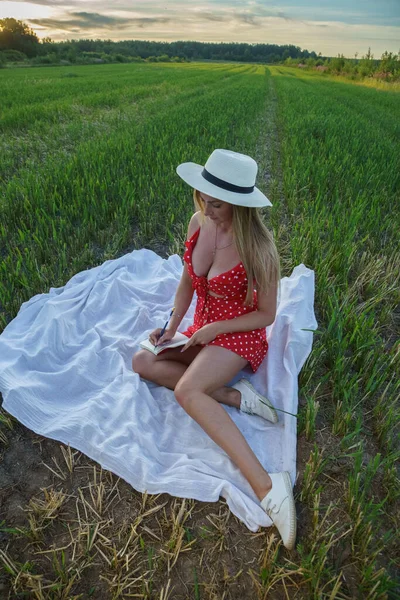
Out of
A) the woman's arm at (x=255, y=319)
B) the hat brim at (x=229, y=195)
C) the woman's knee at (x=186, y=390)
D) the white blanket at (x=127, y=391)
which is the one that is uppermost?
the hat brim at (x=229, y=195)

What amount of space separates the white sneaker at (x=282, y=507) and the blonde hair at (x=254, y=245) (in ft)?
2.61

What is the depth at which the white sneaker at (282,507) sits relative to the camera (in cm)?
134

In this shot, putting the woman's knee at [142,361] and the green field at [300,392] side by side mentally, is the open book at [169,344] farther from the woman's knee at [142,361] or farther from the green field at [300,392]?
the green field at [300,392]

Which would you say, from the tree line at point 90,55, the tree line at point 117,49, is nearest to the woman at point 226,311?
the tree line at point 90,55

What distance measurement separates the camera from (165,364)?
2029 mm

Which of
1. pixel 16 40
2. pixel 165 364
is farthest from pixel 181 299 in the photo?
pixel 16 40

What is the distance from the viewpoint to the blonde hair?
1.74 m

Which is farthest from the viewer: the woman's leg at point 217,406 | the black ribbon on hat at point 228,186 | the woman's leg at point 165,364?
the woman's leg at point 165,364

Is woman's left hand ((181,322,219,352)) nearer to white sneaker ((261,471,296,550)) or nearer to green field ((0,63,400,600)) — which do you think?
green field ((0,63,400,600))

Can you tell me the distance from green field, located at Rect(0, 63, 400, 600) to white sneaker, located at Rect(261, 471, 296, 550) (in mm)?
50

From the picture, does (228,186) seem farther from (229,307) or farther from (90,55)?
(90,55)

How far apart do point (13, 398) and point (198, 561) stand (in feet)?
3.42

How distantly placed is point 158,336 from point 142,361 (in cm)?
15

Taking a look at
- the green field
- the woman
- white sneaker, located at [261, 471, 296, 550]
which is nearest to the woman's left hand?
the woman
